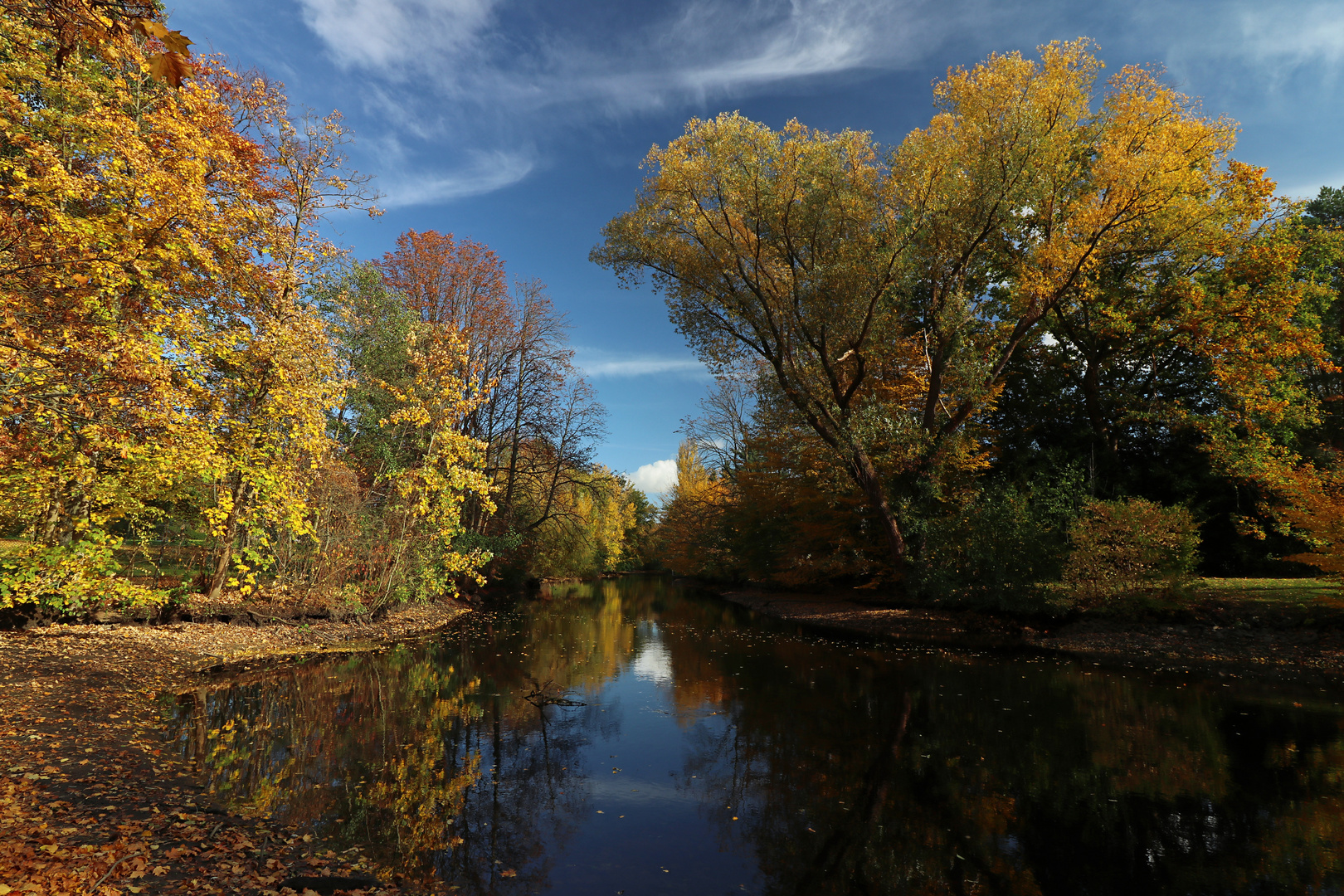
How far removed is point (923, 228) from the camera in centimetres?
1648

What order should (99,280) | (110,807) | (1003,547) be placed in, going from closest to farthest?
(110,807) → (99,280) → (1003,547)

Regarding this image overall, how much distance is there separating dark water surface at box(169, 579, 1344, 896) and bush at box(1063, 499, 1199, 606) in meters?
3.58

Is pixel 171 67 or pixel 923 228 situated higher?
pixel 923 228

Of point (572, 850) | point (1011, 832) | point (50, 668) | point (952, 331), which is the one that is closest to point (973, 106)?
point (952, 331)

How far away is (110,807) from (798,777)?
6231 millimetres

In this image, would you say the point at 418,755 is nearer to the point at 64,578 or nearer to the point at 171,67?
the point at 171,67

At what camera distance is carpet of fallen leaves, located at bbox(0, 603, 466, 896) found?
12.2 ft

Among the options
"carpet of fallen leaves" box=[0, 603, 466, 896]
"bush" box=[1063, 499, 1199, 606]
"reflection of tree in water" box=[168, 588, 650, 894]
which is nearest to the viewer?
"carpet of fallen leaves" box=[0, 603, 466, 896]

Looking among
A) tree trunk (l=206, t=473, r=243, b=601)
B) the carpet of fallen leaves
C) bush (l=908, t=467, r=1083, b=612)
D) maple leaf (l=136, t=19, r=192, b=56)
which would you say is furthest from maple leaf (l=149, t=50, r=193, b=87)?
bush (l=908, t=467, r=1083, b=612)

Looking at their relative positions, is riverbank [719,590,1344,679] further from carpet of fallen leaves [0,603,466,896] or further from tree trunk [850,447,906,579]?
carpet of fallen leaves [0,603,466,896]

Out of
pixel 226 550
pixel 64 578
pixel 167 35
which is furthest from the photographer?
pixel 226 550

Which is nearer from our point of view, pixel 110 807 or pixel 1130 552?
pixel 110 807

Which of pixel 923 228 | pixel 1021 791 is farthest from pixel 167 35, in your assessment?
pixel 923 228

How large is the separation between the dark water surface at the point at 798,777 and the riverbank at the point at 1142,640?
199 cm
